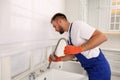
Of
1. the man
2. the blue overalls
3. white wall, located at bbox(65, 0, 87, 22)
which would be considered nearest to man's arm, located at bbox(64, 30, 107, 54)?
the man

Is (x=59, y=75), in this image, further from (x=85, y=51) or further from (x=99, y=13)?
(x=99, y=13)

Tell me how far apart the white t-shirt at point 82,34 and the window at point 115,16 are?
2555 mm

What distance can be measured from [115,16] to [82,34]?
276 cm

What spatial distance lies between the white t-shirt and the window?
2.56 m

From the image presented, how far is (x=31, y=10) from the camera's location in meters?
1.63

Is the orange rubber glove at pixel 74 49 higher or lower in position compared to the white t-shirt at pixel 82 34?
lower

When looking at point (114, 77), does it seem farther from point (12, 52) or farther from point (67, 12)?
point (12, 52)

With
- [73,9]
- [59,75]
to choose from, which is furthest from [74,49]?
[73,9]

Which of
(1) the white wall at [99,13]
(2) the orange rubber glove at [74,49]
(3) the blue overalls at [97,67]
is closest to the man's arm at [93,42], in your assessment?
(2) the orange rubber glove at [74,49]

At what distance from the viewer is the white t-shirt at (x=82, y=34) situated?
4.83 ft

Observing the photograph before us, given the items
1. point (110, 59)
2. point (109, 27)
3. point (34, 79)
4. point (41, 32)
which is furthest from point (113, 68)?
point (34, 79)

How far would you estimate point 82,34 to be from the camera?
150 centimetres

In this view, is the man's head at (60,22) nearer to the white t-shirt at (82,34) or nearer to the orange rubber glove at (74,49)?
the white t-shirt at (82,34)

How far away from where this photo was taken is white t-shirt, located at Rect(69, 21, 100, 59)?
1472 mm
